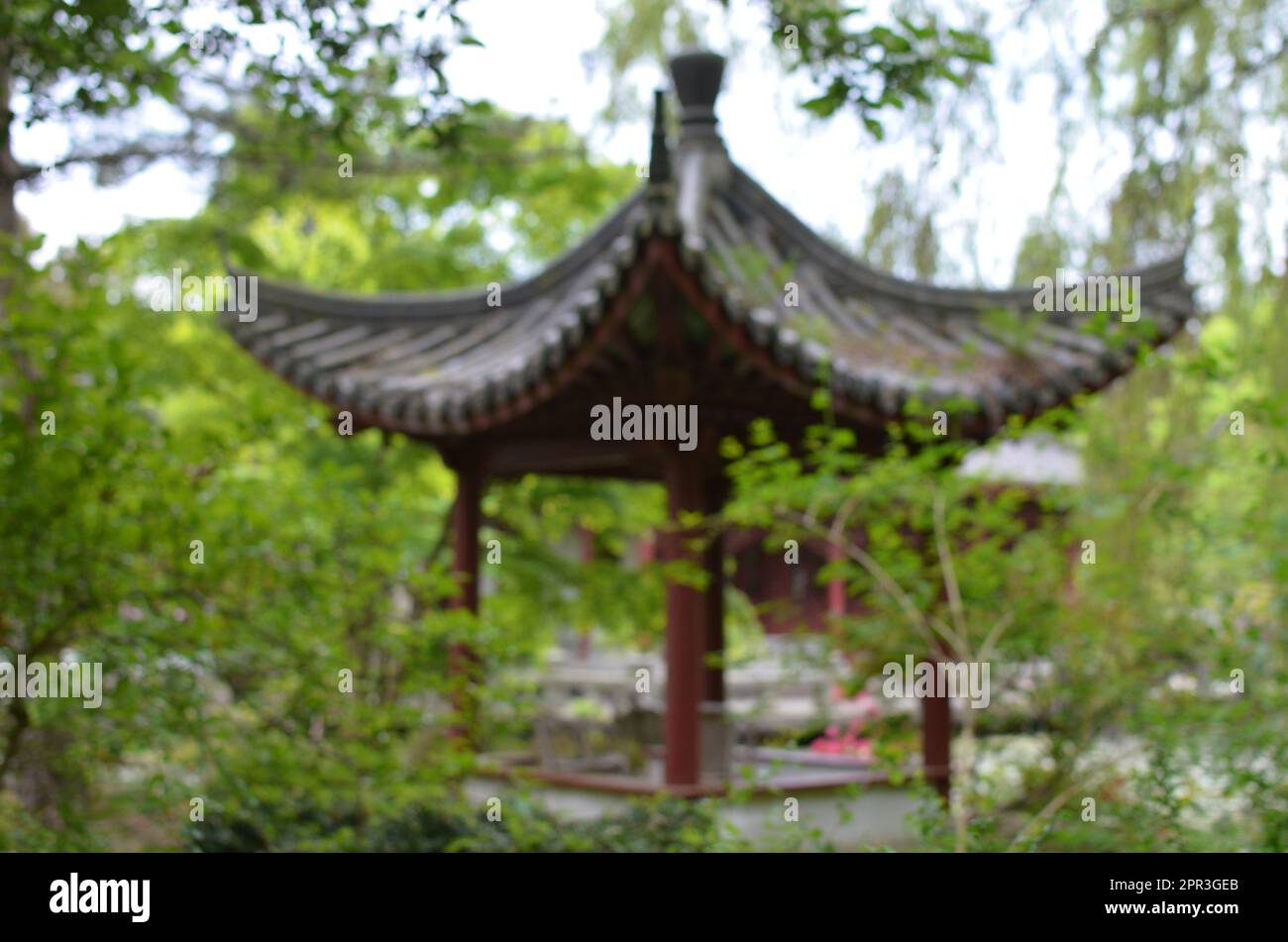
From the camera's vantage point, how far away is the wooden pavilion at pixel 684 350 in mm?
4801

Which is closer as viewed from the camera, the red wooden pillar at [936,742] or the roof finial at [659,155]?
the roof finial at [659,155]

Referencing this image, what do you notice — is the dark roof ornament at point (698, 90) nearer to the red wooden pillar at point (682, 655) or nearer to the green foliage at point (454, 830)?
the red wooden pillar at point (682, 655)

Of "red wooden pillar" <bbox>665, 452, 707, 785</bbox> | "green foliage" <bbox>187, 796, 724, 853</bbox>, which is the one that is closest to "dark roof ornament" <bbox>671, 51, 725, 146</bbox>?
"red wooden pillar" <bbox>665, 452, 707, 785</bbox>

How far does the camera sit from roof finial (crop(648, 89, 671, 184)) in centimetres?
401

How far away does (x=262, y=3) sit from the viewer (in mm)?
3334

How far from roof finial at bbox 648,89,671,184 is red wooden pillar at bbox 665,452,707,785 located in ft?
4.72

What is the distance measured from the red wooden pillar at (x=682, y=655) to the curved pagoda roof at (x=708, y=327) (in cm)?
31
